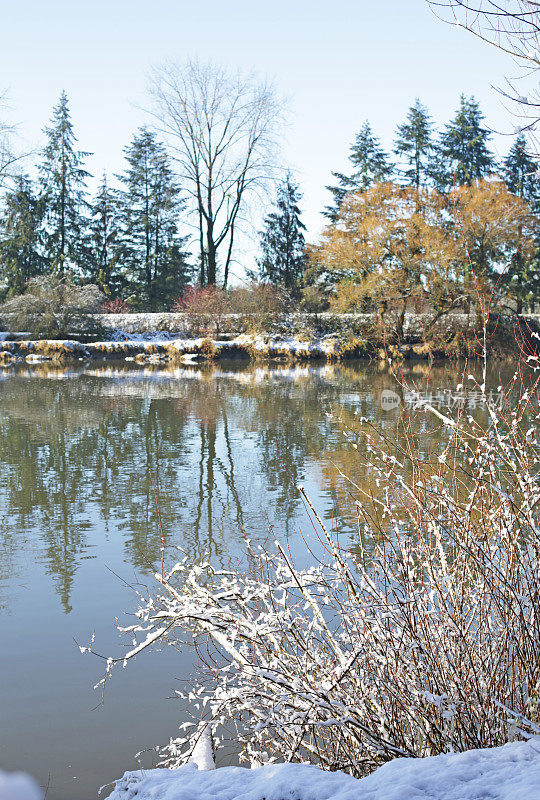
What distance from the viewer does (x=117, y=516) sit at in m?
7.09

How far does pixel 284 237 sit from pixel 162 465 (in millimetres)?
34307

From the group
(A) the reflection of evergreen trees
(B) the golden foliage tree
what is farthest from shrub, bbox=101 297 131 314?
(A) the reflection of evergreen trees

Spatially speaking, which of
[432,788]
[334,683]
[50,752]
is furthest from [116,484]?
[432,788]

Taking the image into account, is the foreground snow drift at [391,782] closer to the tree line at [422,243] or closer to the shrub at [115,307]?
the tree line at [422,243]

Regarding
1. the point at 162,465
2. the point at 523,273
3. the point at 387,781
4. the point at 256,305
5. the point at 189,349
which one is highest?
the point at 523,273

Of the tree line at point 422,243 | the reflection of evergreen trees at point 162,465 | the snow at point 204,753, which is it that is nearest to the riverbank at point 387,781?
the snow at point 204,753

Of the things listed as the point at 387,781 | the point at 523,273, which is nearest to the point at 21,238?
the point at 523,273

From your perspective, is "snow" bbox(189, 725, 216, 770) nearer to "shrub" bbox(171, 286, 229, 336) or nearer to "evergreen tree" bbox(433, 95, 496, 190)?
"shrub" bbox(171, 286, 229, 336)

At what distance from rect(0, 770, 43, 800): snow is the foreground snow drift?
3.00ft

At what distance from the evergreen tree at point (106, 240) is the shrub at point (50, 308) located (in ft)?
34.0

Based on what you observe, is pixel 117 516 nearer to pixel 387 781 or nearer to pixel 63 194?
pixel 387 781

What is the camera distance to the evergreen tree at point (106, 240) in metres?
41.6

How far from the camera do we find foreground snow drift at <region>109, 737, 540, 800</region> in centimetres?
175

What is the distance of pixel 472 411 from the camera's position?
13391mm
